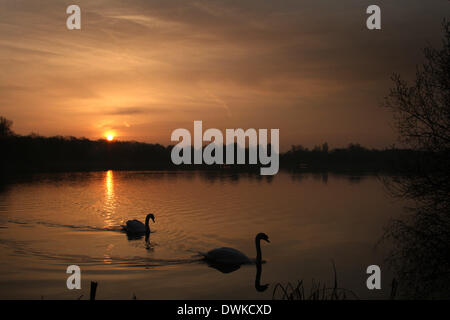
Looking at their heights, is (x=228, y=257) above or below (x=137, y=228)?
below

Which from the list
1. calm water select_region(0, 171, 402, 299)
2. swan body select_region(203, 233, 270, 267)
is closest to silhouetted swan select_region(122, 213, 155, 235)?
calm water select_region(0, 171, 402, 299)

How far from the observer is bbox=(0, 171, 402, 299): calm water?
36.5 ft

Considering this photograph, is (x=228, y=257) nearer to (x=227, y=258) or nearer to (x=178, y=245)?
(x=227, y=258)

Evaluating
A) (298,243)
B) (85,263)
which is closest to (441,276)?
(298,243)

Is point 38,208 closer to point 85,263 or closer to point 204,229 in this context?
point 204,229

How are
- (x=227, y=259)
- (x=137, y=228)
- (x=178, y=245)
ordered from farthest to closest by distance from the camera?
(x=137, y=228) < (x=178, y=245) < (x=227, y=259)

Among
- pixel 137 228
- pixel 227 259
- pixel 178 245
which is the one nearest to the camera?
pixel 227 259

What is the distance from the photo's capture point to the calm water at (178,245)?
11.1 m

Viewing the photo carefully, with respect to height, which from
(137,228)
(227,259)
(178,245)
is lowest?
(178,245)

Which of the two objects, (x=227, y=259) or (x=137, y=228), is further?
(x=137, y=228)

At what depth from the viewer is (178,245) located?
16.3 m

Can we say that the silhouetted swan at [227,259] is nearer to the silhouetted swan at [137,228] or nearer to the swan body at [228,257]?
the swan body at [228,257]

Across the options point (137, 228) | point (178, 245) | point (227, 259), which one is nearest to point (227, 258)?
point (227, 259)
